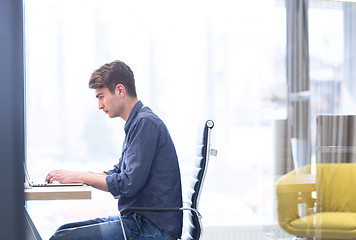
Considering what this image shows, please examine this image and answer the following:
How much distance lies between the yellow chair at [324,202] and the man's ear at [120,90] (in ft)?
5.32

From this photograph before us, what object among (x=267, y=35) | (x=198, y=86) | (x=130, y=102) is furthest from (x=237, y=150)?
(x=130, y=102)

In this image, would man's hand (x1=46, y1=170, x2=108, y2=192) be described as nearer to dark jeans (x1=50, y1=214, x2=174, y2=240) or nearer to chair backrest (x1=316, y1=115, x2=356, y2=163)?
dark jeans (x1=50, y1=214, x2=174, y2=240)

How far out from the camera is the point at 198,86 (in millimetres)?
3219

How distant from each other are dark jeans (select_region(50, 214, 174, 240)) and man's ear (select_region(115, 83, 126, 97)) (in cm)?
47

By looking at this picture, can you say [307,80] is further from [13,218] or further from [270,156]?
[13,218]

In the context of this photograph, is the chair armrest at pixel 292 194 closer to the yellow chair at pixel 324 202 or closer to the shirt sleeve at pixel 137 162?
the yellow chair at pixel 324 202

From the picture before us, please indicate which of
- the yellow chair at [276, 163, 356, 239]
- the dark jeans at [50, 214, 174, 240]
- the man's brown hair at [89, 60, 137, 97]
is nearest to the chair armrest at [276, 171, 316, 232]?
the yellow chair at [276, 163, 356, 239]

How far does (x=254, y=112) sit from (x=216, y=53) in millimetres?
495

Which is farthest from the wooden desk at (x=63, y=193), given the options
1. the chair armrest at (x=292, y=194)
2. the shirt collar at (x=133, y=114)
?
the chair armrest at (x=292, y=194)

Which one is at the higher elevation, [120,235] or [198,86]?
[198,86]

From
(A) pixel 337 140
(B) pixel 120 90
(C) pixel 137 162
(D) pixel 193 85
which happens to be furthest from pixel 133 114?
(A) pixel 337 140

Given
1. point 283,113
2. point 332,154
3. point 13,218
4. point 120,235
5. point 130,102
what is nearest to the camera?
point 13,218

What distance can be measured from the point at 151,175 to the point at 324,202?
5.21ft

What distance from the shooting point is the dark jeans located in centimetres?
164
